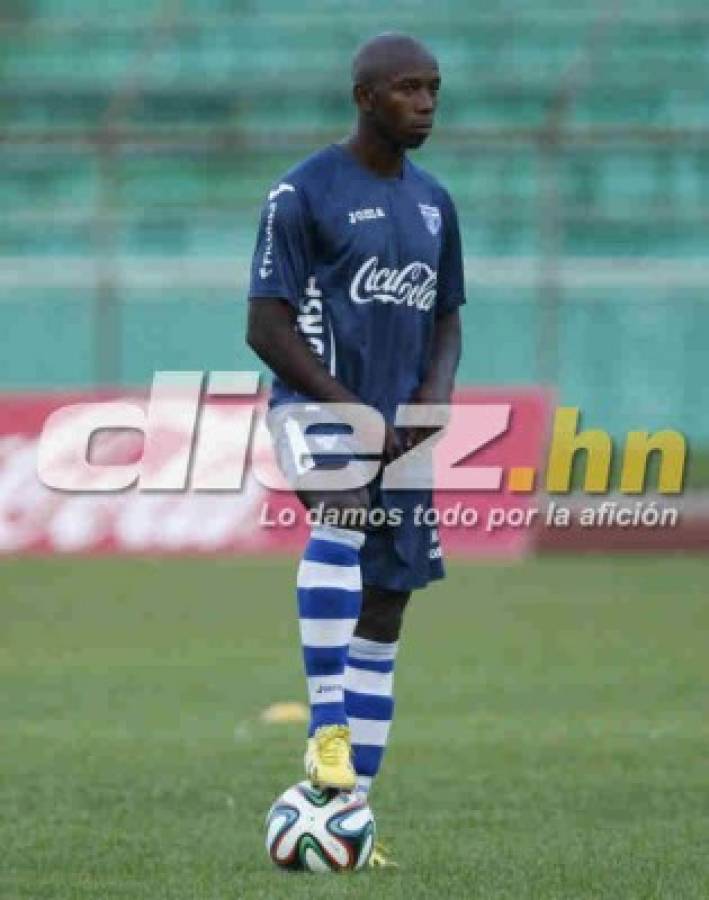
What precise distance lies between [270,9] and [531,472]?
1044 cm

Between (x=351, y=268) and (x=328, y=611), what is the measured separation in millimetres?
811

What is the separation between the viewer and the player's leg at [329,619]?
216 inches

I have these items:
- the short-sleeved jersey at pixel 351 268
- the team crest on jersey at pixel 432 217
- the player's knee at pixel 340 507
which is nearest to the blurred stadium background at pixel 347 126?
the team crest on jersey at pixel 432 217

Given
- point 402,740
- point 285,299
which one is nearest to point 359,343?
point 285,299

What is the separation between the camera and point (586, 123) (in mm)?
23641

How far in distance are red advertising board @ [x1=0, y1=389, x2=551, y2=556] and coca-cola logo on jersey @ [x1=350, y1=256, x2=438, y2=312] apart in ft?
33.0

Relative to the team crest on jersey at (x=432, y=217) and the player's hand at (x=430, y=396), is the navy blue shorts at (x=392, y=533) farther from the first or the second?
the team crest on jersey at (x=432, y=217)

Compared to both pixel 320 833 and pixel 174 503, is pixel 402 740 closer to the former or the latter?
pixel 320 833

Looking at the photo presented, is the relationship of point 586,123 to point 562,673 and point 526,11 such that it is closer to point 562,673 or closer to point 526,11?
point 526,11

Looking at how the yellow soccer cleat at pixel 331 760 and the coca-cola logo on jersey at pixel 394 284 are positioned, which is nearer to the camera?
the yellow soccer cleat at pixel 331 760

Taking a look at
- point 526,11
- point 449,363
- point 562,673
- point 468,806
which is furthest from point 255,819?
point 526,11

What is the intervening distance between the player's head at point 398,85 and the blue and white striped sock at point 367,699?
1245mm

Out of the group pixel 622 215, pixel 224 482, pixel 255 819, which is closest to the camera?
pixel 255 819

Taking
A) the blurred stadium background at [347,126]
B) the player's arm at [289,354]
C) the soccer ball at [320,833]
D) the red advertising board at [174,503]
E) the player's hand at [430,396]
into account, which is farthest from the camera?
the blurred stadium background at [347,126]
